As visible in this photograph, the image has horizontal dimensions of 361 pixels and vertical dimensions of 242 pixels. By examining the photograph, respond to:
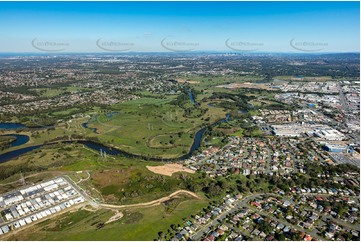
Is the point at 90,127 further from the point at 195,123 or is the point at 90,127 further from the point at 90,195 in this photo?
the point at 90,195

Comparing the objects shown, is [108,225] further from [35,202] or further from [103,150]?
[103,150]

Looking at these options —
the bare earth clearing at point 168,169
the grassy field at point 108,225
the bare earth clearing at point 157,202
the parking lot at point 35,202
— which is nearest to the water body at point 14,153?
the parking lot at point 35,202

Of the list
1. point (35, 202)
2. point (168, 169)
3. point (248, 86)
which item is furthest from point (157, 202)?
point (248, 86)

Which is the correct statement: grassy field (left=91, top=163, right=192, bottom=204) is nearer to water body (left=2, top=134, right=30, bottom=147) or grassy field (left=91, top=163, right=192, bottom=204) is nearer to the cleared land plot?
water body (left=2, top=134, right=30, bottom=147)

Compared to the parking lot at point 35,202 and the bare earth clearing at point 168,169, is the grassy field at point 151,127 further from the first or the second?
the parking lot at point 35,202

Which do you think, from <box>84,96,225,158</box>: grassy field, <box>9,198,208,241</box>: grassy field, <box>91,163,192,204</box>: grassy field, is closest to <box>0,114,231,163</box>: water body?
<box>84,96,225,158</box>: grassy field

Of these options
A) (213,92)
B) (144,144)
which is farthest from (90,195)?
(213,92)
